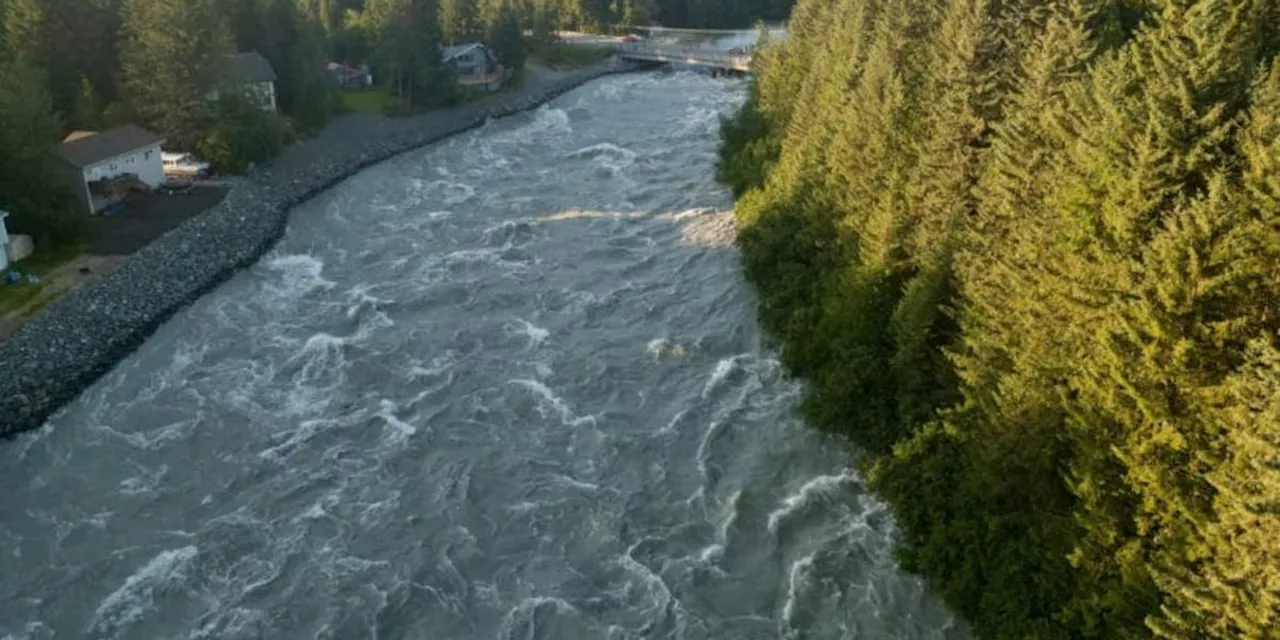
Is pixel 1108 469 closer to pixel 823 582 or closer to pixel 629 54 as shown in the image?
pixel 823 582

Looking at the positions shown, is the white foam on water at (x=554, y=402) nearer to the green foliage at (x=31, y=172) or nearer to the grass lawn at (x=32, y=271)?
the grass lawn at (x=32, y=271)

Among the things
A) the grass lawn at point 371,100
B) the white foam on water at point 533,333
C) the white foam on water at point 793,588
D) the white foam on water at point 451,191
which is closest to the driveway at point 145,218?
the white foam on water at point 451,191

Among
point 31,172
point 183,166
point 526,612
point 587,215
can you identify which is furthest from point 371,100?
point 526,612

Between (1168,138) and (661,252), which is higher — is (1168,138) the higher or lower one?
the higher one

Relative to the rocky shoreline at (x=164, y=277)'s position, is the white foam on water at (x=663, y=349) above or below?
below

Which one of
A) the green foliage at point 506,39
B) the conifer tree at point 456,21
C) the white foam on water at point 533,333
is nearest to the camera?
the white foam on water at point 533,333

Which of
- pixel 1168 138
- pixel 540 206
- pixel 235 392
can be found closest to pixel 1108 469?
pixel 1168 138

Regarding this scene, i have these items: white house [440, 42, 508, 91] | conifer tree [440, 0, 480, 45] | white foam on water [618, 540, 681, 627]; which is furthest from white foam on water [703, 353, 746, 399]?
conifer tree [440, 0, 480, 45]
